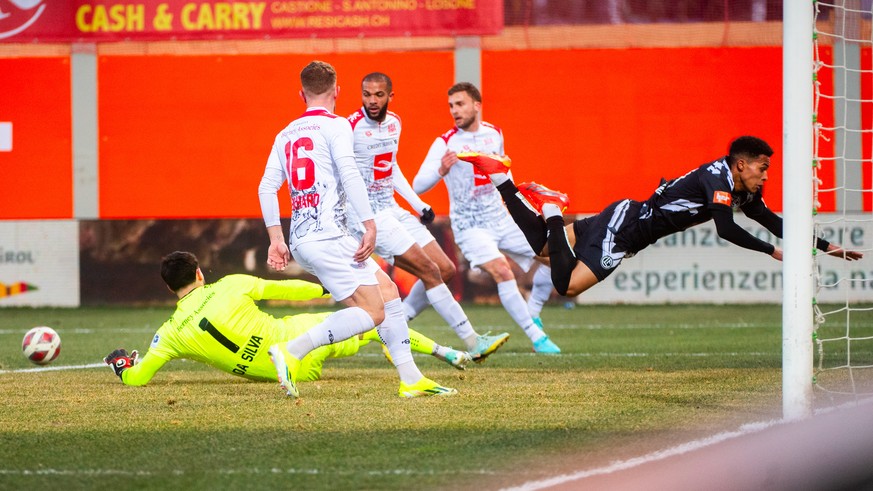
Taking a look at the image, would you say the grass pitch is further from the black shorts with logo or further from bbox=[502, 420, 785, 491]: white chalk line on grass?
the black shorts with logo

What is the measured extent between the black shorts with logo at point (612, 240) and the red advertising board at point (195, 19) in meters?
9.78

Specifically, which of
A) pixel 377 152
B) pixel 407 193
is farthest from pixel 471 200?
Result: pixel 377 152

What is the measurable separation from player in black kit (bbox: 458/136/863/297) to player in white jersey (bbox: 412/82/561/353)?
1.22 m

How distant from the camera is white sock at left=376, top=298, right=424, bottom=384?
6.84 metres

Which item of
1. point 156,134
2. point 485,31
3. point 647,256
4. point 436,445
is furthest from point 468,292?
point 436,445

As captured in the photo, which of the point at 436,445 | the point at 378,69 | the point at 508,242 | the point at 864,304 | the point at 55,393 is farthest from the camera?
the point at 378,69

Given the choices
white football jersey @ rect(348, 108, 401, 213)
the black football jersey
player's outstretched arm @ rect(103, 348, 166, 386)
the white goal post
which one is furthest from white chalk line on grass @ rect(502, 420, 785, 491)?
white football jersey @ rect(348, 108, 401, 213)

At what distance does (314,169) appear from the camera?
653 centimetres

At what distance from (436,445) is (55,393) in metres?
3.13

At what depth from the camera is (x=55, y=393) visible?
23.7 feet

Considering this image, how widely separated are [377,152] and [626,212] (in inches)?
71.5

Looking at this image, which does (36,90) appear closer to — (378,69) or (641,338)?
(378,69)

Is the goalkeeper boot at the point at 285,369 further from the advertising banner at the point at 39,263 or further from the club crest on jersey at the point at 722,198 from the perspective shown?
the advertising banner at the point at 39,263

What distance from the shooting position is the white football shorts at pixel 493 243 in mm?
10438
